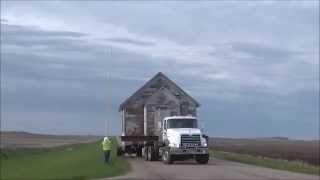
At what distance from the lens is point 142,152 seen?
5238 cm

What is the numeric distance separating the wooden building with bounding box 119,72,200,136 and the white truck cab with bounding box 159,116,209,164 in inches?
232

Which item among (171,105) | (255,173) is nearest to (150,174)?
(255,173)

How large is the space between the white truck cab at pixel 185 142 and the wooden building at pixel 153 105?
5889 mm

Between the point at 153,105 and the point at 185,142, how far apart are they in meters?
8.42

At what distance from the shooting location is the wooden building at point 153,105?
52219 millimetres

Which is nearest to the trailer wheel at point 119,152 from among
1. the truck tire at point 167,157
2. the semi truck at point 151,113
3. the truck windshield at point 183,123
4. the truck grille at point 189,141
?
the semi truck at point 151,113

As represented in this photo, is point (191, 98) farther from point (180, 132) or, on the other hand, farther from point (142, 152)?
point (180, 132)

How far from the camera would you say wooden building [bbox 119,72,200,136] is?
52.2m

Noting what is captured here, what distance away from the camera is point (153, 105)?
52.6 meters

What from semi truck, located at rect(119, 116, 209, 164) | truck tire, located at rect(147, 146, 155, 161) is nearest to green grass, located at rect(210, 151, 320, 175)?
semi truck, located at rect(119, 116, 209, 164)

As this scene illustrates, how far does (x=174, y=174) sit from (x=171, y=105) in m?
18.5

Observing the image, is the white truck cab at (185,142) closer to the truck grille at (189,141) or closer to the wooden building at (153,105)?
the truck grille at (189,141)

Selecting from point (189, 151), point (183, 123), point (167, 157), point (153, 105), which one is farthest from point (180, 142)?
point (153, 105)

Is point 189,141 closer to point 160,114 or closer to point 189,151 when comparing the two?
point 189,151
